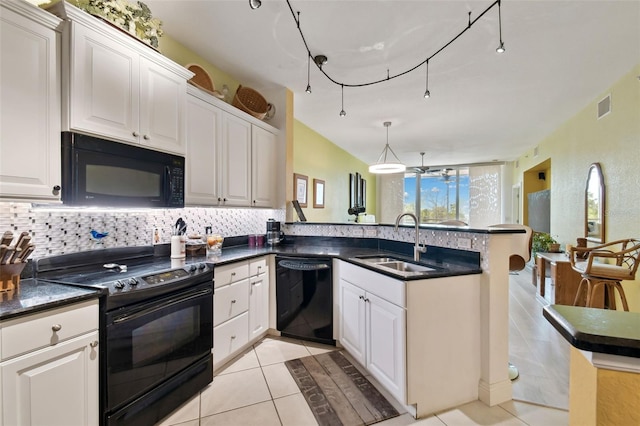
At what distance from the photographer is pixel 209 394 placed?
79.4 inches

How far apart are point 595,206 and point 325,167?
4.21m

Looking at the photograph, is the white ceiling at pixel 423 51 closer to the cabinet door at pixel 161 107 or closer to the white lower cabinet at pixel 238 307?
the cabinet door at pixel 161 107

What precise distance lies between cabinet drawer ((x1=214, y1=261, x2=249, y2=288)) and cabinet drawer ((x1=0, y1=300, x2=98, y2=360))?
2.93ft

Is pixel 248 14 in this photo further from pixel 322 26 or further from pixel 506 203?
pixel 506 203

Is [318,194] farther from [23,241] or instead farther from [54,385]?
[54,385]

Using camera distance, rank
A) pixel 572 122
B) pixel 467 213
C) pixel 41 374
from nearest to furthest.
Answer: pixel 41 374 → pixel 572 122 → pixel 467 213

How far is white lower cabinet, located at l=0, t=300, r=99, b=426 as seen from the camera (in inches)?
44.3

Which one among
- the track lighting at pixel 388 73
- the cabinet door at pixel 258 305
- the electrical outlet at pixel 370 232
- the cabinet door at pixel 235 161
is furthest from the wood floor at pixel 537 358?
the cabinet door at pixel 235 161

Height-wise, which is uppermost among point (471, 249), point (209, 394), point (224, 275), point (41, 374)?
point (471, 249)

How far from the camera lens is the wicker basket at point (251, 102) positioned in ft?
10.3

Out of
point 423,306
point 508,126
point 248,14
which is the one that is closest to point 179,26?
point 248,14

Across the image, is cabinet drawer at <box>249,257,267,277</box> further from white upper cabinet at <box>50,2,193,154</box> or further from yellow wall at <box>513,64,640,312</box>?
yellow wall at <box>513,64,640,312</box>

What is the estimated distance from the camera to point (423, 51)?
2.70m

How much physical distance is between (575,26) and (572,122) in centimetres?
294
